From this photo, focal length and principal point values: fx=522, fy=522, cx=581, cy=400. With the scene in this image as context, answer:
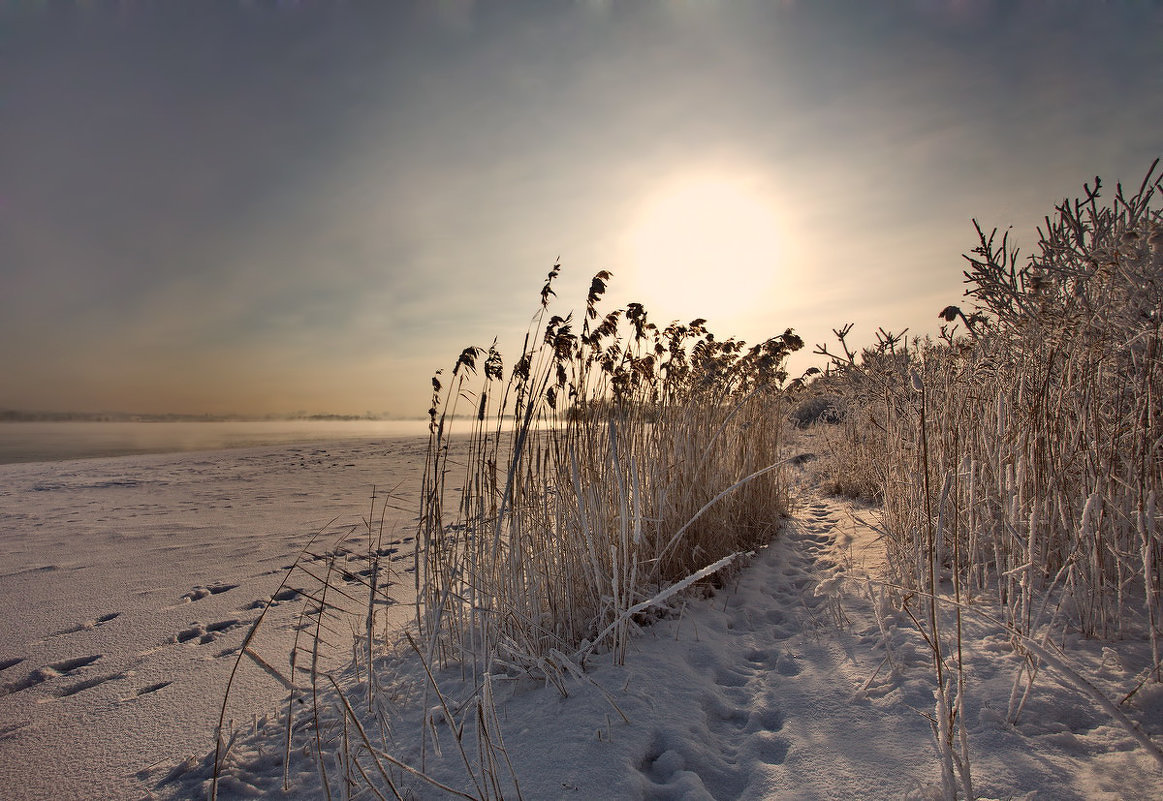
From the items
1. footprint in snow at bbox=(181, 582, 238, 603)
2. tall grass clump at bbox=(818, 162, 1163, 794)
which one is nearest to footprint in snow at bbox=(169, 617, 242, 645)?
footprint in snow at bbox=(181, 582, 238, 603)

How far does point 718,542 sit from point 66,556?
5.27 meters

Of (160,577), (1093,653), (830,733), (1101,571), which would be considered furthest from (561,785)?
(160,577)

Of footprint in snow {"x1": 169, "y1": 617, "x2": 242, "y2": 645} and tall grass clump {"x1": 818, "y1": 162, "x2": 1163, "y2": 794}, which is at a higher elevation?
tall grass clump {"x1": 818, "y1": 162, "x2": 1163, "y2": 794}

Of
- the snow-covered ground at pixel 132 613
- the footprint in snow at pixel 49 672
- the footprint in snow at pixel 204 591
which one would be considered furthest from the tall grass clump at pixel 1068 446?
the footprint in snow at pixel 204 591

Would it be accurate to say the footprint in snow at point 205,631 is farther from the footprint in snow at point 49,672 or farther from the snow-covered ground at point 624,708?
the footprint in snow at point 49,672

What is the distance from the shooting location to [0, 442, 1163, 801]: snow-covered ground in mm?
1521

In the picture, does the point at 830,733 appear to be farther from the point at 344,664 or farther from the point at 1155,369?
the point at 344,664

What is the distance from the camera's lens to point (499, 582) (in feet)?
8.10

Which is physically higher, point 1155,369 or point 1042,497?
point 1155,369

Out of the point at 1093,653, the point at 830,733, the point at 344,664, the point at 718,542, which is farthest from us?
the point at 718,542

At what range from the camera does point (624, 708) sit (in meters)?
1.88

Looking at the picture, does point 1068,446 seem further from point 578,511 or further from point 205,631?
point 205,631

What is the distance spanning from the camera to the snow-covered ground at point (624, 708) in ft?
4.99

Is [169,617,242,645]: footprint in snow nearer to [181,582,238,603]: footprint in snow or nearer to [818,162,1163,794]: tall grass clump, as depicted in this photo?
[181,582,238,603]: footprint in snow
